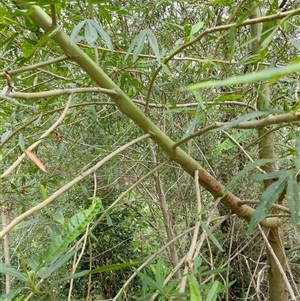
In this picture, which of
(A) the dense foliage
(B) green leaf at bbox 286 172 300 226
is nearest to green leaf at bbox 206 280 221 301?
(A) the dense foliage

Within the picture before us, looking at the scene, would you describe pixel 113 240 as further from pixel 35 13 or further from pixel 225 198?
pixel 35 13

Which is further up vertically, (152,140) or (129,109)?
(129,109)

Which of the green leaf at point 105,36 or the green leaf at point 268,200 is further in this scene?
the green leaf at point 105,36

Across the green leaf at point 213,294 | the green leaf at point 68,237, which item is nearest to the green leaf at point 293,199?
the green leaf at point 213,294

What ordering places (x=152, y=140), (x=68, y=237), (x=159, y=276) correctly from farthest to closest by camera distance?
(x=152, y=140) < (x=159, y=276) < (x=68, y=237)

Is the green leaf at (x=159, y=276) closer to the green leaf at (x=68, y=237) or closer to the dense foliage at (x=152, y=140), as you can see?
the dense foliage at (x=152, y=140)

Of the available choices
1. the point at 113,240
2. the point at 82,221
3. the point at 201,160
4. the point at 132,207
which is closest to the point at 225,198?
the point at 82,221

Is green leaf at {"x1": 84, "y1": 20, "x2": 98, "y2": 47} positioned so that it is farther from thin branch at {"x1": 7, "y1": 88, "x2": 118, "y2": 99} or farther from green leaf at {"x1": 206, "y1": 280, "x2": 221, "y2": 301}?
green leaf at {"x1": 206, "y1": 280, "x2": 221, "y2": 301}

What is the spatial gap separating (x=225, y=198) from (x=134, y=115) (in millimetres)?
245

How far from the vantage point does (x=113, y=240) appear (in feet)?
7.29

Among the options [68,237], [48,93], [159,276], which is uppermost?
Result: [48,93]

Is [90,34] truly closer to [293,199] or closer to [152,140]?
[293,199]

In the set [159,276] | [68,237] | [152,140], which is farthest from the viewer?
[152,140]

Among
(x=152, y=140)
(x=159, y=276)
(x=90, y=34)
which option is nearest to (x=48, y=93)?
(x=90, y=34)
